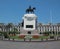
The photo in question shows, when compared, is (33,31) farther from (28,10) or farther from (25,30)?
(28,10)

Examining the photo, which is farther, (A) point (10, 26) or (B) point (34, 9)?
(A) point (10, 26)

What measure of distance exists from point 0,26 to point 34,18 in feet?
296

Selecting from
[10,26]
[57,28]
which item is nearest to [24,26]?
[10,26]

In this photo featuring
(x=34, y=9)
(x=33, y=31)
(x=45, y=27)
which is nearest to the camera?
(x=33, y=31)

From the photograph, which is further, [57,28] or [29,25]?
[57,28]

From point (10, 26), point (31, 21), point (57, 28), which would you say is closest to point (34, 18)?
point (31, 21)

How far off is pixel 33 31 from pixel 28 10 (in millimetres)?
8423

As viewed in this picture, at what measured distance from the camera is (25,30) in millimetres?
68312

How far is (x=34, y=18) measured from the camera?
6912 cm

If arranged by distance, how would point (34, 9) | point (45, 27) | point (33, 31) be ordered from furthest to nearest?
point (45, 27)
point (34, 9)
point (33, 31)

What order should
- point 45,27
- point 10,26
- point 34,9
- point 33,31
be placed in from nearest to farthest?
point 33,31 < point 34,9 < point 10,26 < point 45,27

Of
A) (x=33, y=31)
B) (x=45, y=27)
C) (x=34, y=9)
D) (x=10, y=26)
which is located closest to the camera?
(x=33, y=31)

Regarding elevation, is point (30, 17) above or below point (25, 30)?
above

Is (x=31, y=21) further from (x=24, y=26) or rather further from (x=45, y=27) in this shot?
(x=45, y=27)
